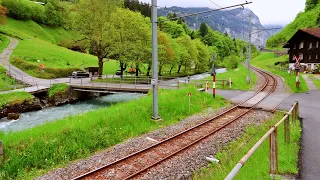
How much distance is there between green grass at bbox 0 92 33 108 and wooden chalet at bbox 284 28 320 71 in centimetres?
5428

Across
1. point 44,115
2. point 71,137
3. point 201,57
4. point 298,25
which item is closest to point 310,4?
point 298,25

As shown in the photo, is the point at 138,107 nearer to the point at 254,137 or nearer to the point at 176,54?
the point at 254,137

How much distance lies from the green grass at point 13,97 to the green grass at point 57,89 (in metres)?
3.43


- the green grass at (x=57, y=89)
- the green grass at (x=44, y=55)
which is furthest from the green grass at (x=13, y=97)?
the green grass at (x=44, y=55)

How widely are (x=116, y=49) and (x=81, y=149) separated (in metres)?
32.0

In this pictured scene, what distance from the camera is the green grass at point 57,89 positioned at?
33.8m

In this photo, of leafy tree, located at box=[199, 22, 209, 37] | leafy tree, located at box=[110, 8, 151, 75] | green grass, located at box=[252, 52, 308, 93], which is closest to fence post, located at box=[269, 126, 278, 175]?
green grass, located at box=[252, 52, 308, 93]

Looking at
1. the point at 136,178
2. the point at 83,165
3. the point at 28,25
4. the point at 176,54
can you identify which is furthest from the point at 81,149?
the point at 28,25

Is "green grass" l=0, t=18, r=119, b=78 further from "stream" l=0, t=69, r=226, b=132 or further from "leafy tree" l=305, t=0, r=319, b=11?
"leafy tree" l=305, t=0, r=319, b=11

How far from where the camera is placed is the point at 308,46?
195ft

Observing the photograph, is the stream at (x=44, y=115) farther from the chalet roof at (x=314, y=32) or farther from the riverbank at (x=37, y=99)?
the chalet roof at (x=314, y=32)

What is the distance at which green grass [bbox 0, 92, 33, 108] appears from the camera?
1075 inches

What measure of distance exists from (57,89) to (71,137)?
79.6 ft

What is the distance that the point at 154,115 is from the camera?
53.5 ft
